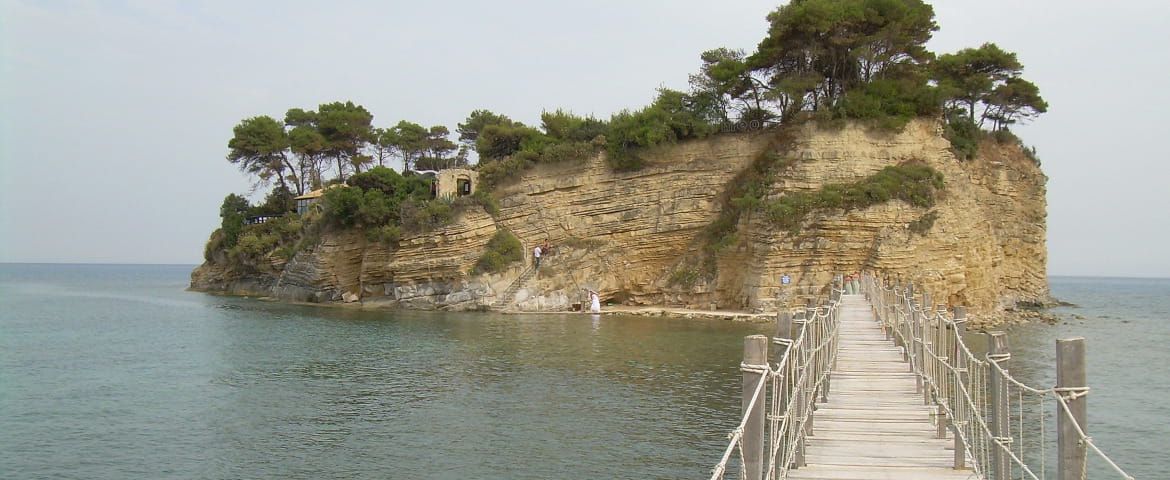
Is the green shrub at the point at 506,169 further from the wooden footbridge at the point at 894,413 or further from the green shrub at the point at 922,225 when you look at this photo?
the wooden footbridge at the point at 894,413

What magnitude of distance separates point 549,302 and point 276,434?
23927 mm

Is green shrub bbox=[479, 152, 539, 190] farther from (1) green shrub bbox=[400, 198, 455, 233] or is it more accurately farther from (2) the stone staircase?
(2) the stone staircase

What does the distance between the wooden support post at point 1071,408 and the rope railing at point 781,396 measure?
1525 millimetres

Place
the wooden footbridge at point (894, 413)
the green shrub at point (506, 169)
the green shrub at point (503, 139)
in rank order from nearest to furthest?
the wooden footbridge at point (894, 413), the green shrub at point (506, 169), the green shrub at point (503, 139)

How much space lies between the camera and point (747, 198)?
34094 mm

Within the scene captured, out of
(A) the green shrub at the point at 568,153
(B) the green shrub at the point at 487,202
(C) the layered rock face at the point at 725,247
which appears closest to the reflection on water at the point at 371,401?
(C) the layered rock face at the point at 725,247

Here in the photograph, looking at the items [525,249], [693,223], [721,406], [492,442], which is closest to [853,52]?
[693,223]

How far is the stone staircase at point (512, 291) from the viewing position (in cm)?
3766

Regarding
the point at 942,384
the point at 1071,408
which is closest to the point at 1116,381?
the point at 942,384

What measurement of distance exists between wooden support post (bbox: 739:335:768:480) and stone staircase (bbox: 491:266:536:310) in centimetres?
3311

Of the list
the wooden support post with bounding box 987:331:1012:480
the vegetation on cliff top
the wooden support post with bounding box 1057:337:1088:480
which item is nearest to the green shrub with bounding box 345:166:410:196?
the vegetation on cliff top

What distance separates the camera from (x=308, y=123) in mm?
53188

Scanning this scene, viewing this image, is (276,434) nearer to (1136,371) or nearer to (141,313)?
(1136,371)

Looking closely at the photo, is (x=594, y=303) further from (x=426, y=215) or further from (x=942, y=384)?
(x=942, y=384)
